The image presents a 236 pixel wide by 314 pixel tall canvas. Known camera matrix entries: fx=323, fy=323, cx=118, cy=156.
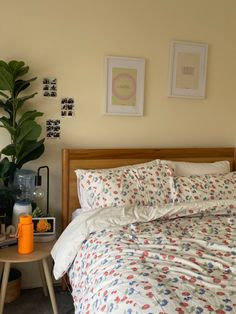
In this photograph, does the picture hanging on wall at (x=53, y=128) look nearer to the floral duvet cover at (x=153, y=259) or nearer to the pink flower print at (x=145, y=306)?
the floral duvet cover at (x=153, y=259)

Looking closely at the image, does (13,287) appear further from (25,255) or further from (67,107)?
(67,107)

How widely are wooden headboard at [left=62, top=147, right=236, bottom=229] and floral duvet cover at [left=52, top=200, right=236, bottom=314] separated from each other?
0.41m

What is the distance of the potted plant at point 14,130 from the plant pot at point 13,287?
0.47 metres

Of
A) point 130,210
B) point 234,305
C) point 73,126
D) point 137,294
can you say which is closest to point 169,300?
point 137,294

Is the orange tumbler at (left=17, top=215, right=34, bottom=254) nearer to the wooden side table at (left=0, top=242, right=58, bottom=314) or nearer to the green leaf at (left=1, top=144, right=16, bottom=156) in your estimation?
Answer: the wooden side table at (left=0, top=242, right=58, bottom=314)

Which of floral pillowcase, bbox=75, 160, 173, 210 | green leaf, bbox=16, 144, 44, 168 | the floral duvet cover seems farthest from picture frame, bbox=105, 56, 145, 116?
the floral duvet cover

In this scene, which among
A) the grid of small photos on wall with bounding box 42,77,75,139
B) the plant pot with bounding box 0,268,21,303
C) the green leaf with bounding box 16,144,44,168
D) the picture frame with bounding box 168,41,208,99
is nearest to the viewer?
the green leaf with bounding box 16,144,44,168

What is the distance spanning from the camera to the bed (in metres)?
1.25

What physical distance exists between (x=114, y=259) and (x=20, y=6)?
1835 millimetres

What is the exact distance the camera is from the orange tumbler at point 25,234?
6.57ft

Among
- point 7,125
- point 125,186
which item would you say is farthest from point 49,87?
point 125,186

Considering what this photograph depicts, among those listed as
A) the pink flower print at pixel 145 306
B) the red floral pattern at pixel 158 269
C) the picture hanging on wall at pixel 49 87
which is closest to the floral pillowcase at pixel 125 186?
the red floral pattern at pixel 158 269

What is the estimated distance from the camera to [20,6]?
7.43ft

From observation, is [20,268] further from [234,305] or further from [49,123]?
[234,305]
